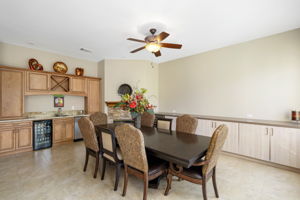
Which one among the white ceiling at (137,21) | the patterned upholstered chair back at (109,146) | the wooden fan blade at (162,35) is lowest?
the patterned upholstered chair back at (109,146)

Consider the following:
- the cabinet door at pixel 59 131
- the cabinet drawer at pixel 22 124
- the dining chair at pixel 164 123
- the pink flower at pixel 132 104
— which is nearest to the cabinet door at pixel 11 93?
the cabinet drawer at pixel 22 124

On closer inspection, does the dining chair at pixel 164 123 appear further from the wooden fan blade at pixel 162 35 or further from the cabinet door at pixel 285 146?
the cabinet door at pixel 285 146

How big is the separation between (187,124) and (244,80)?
2087 millimetres

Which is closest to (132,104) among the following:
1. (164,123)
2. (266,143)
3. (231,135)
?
(164,123)

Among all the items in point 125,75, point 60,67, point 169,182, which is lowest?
point 169,182

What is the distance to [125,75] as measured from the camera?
5.18 m

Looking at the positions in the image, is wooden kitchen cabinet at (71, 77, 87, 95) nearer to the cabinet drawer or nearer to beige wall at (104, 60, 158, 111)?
beige wall at (104, 60, 158, 111)

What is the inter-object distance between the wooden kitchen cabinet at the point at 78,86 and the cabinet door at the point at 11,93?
1.26 metres

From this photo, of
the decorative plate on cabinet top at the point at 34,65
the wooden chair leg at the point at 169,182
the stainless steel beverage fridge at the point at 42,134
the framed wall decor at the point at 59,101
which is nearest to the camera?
the wooden chair leg at the point at 169,182

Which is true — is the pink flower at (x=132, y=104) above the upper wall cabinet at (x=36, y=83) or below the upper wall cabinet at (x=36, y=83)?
below

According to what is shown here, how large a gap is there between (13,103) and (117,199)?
372 centimetres

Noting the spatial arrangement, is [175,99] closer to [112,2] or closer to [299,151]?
[299,151]

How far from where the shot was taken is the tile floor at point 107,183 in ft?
6.62

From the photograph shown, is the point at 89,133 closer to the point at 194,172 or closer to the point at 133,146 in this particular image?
the point at 133,146
